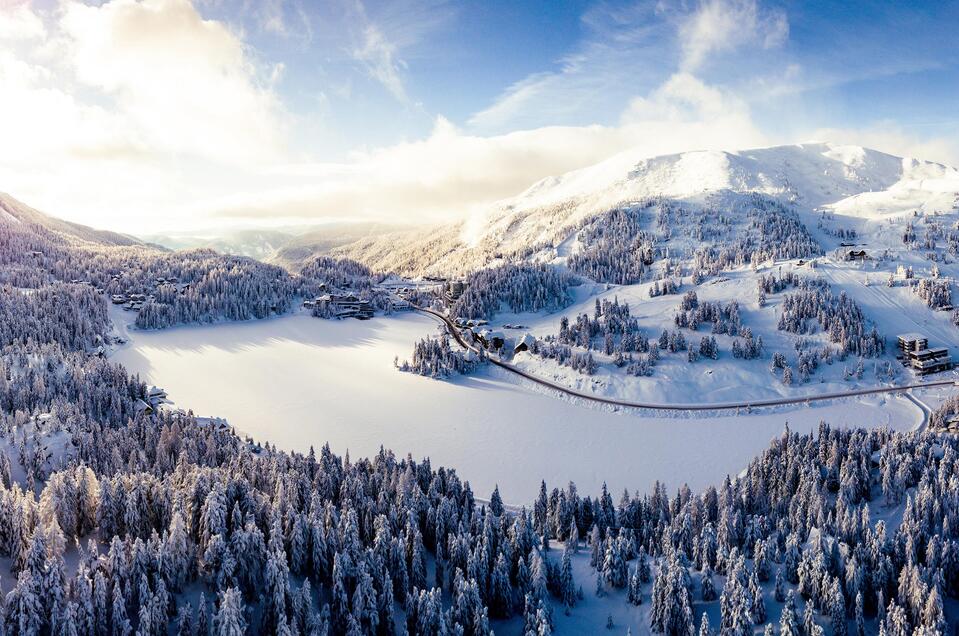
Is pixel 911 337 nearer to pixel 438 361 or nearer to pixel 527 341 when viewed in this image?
pixel 527 341

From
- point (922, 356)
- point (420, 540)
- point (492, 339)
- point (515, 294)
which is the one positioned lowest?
point (420, 540)

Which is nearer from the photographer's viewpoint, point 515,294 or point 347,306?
point 515,294

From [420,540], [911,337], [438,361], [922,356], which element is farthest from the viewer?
[438,361]

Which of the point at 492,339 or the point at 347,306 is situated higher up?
the point at 347,306

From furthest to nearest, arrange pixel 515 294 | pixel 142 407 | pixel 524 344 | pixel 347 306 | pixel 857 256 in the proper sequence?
pixel 347 306
pixel 515 294
pixel 857 256
pixel 524 344
pixel 142 407

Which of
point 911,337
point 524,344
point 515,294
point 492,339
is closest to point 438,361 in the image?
point 492,339

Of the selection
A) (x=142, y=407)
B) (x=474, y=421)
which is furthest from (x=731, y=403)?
(x=142, y=407)

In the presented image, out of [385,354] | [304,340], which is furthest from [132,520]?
[304,340]

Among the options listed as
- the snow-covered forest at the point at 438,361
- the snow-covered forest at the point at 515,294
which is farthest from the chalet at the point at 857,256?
the snow-covered forest at the point at 438,361
